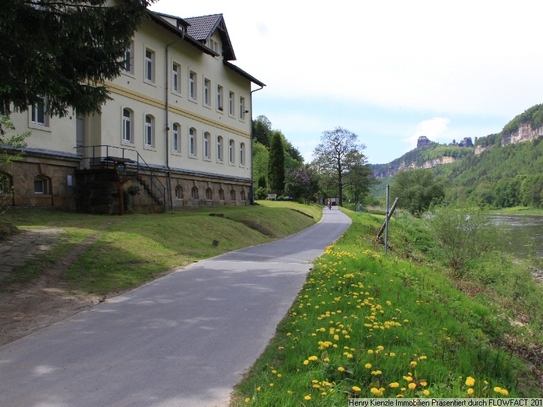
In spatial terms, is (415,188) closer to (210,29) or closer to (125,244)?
(210,29)

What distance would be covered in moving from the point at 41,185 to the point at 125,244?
7712 millimetres

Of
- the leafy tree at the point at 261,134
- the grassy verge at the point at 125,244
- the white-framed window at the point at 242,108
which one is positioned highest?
the leafy tree at the point at 261,134

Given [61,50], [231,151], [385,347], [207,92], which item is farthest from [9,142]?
[231,151]

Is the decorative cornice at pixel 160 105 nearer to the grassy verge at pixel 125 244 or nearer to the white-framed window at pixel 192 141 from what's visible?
the white-framed window at pixel 192 141

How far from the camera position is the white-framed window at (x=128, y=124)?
23.5 m

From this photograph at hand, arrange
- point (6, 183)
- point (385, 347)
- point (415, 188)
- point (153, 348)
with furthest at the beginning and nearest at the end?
1. point (415, 188)
2. point (6, 183)
3. point (153, 348)
4. point (385, 347)

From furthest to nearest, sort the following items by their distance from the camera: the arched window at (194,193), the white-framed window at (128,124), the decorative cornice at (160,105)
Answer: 1. the arched window at (194,193)
2. the white-framed window at (128,124)
3. the decorative cornice at (160,105)

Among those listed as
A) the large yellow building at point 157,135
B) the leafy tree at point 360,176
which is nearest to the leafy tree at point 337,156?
the leafy tree at point 360,176

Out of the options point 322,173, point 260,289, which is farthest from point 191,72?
point 322,173

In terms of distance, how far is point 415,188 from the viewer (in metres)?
79.6

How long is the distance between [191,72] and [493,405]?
28025 mm

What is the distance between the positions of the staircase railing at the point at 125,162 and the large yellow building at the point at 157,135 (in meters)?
0.05

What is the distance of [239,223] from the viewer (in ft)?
70.4

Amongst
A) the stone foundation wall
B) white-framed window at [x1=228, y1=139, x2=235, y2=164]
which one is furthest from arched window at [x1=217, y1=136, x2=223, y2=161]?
the stone foundation wall
